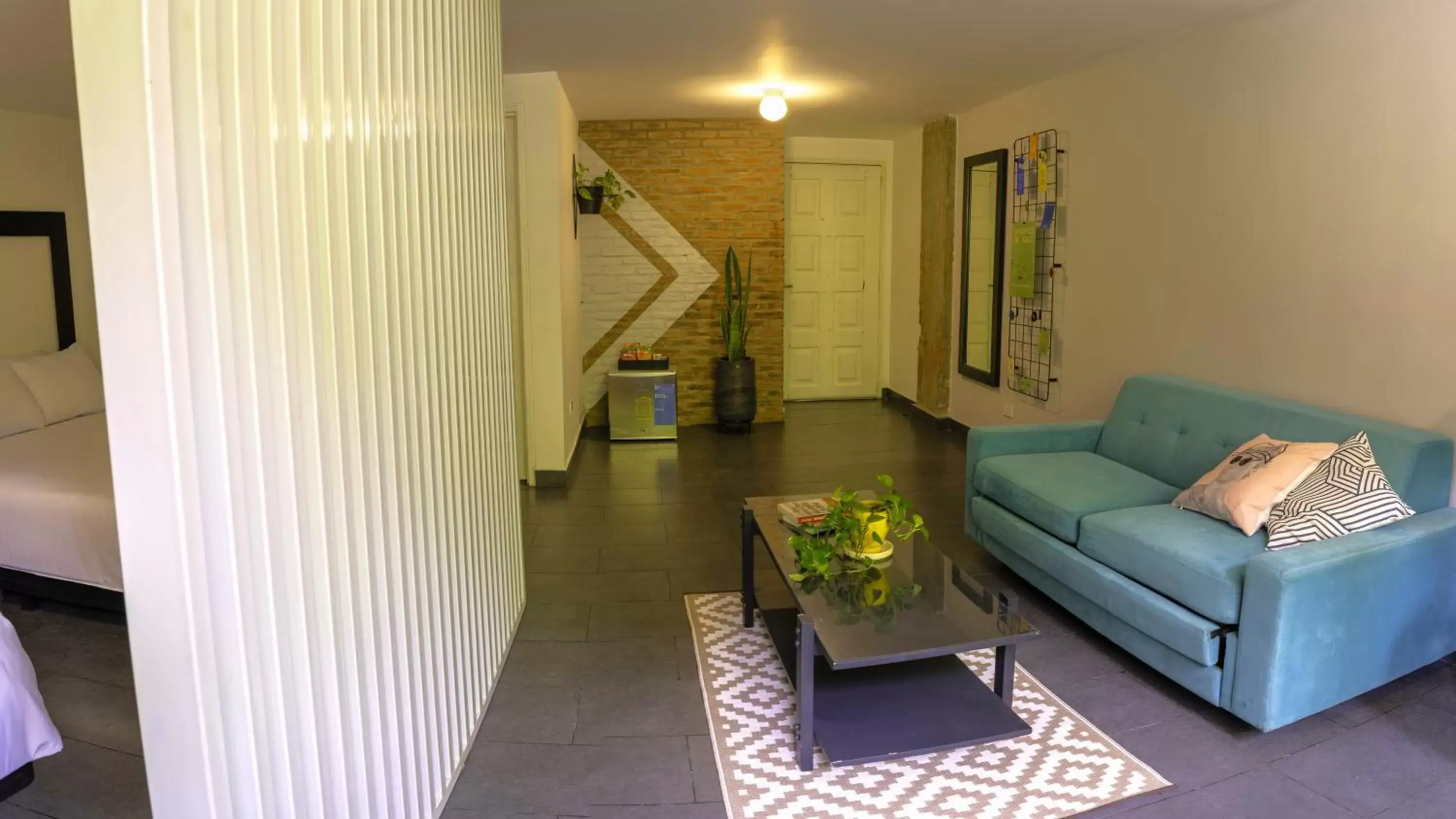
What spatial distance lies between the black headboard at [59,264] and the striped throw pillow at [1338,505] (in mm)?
6465

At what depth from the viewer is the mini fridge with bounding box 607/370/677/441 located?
22.7 feet

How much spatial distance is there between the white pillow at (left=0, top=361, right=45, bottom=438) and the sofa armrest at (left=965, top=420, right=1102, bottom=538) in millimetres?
4776

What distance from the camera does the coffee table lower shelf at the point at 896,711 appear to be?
240 cm

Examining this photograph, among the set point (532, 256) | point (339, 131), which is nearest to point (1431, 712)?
point (339, 131)

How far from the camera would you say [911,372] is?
26.0ft

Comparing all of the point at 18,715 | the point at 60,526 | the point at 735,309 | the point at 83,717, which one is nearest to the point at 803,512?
the point at 18,715

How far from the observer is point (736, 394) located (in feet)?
23.6

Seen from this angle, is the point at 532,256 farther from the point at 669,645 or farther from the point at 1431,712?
the point at 1431,712

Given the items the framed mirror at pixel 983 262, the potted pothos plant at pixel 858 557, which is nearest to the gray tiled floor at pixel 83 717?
the potted pothos plant at pixel 858 557

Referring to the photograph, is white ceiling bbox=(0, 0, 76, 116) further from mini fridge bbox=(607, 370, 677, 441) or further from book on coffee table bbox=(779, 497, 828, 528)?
mini fridge bbox=(607, 370, 677, 441)

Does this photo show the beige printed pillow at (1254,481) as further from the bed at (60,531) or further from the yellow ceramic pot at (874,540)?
the bed at (60,531)

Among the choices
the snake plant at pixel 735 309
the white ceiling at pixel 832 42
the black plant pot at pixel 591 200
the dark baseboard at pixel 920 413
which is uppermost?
the white ceiling at pixel 832 42

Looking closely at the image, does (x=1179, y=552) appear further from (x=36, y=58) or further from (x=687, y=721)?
(x=36, y=58)

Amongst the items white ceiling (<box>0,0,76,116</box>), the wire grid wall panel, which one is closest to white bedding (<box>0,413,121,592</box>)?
white ceiling (<box>0,0,76,116</box>)
